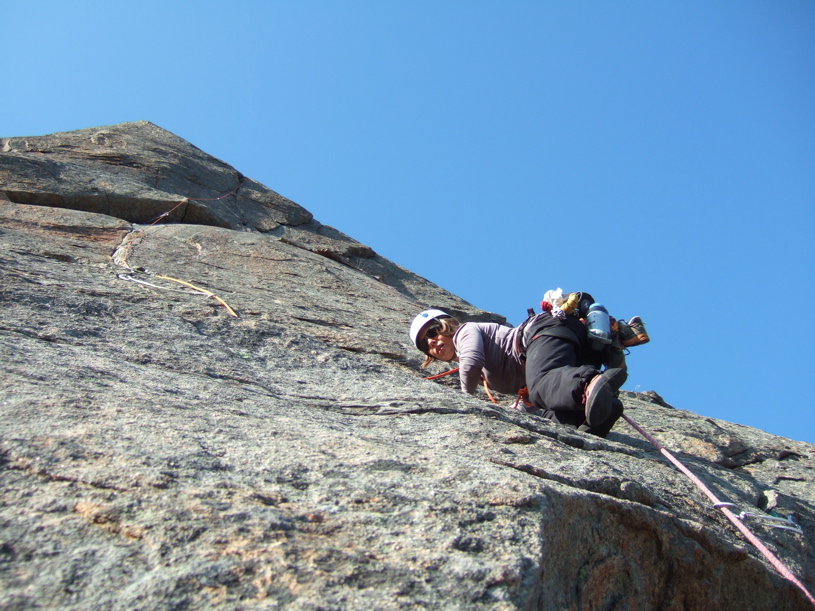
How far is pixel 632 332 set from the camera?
5.84 meters

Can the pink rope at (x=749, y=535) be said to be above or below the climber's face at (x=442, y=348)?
below

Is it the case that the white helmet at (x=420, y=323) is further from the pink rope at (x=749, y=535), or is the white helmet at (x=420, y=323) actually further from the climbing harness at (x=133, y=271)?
the pink rope at (x=749, y=535)

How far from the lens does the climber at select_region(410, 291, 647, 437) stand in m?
4.36

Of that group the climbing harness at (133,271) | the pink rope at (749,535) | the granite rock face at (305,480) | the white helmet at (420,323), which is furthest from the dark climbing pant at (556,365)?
the climbing harness at (133,271)

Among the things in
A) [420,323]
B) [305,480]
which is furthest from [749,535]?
[420,323]

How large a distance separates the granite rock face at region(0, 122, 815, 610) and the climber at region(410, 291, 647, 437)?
0.30m

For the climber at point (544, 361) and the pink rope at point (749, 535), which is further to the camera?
the climber at point (544, 361)

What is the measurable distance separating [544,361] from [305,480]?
2.93 m

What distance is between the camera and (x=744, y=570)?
3.18m

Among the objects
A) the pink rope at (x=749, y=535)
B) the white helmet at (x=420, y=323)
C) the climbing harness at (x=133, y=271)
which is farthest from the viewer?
the white helmet at (x=420, y=323)

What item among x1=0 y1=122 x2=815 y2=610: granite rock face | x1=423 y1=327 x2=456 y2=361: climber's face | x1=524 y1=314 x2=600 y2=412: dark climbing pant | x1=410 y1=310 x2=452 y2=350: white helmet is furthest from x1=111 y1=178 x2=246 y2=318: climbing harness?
x1=524 y1=314 x2=600 y2=412: dark climbing pant

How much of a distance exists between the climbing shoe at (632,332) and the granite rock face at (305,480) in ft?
2.49

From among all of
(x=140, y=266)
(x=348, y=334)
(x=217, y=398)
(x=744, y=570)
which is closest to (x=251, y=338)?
(x=348, y=334)

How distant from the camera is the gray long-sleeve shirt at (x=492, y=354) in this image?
224 inches
